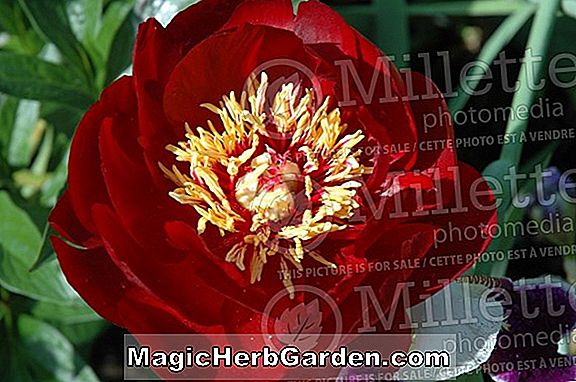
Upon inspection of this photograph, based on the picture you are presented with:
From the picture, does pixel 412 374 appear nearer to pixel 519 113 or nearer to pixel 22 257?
pixel 519 113

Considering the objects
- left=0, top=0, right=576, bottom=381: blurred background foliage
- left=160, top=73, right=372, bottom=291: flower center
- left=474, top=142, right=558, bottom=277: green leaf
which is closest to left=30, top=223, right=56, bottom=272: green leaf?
left=0, top=0, right=576, bottom=381: blurred background foliage

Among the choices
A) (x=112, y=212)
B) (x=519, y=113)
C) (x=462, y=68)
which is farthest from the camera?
(x=462, y=68)

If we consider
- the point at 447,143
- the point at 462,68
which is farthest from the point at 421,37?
the point at 447,143

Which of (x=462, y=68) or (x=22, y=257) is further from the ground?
(x=462, y=68)

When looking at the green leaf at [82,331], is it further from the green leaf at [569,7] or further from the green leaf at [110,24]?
the green leaf at [569,7]

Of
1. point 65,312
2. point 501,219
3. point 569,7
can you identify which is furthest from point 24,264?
Result: point 569,7

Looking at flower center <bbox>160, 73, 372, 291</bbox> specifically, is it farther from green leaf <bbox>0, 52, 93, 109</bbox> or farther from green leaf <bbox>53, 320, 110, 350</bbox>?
green leaf <bbox>53, 320, 110, 350</bbox>

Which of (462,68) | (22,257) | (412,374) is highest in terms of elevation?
(462,68)

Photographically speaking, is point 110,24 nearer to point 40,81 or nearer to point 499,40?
point 40,81
